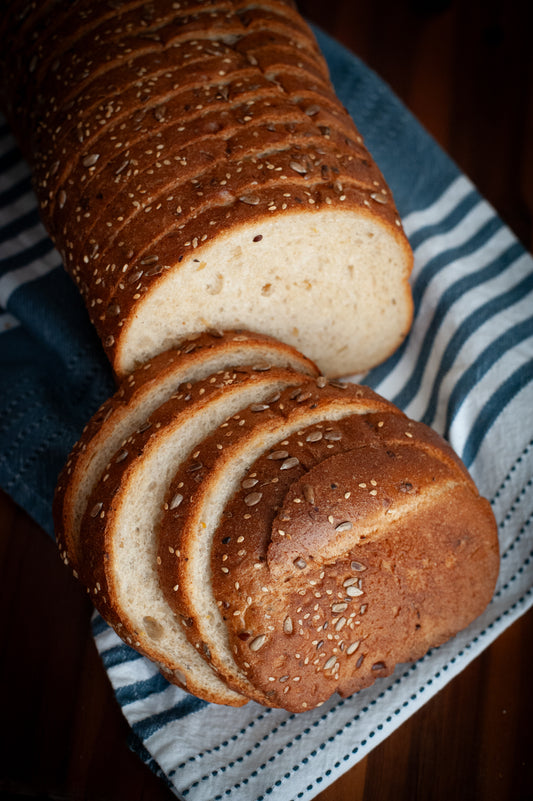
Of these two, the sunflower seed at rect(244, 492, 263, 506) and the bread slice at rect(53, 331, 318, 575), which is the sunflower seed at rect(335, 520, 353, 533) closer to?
the sunflower seed at rect(244, 492, 263, 506)

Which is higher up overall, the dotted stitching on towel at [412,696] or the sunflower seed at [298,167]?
the sunflower seed at [298,167]

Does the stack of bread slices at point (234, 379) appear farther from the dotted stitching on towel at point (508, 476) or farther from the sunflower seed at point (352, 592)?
the dotted stitching on towel at point (508, 476)

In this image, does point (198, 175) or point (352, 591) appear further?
point (198, 175)

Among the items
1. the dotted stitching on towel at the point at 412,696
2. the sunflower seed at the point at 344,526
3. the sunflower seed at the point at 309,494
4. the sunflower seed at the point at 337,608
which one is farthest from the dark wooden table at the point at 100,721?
the sunflower seed at the point at 309,494

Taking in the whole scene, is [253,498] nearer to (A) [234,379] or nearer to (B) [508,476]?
(A) [234,379]

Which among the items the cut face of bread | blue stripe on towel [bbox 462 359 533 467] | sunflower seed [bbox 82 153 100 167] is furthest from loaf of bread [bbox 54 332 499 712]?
sunflower seed [bbox 82 153 100 167]

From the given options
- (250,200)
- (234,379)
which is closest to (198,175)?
(250,200)
